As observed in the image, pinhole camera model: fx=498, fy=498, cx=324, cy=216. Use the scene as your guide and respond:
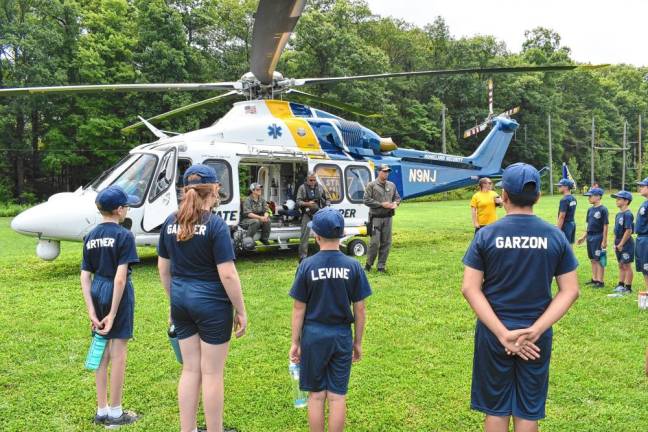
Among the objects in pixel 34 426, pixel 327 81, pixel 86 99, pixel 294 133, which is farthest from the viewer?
pixel 86 99

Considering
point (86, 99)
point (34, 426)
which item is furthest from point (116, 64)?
point (34, 426)

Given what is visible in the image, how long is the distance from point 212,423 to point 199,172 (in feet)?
4.81

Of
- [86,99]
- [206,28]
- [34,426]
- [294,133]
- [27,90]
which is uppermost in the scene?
[206,28]

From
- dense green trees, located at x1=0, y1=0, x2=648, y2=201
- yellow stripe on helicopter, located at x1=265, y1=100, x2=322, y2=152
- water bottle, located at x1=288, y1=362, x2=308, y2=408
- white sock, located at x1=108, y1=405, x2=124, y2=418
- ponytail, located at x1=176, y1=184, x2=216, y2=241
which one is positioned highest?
dense green trees, located at x1=0, y1=0, x2=648, y2=201

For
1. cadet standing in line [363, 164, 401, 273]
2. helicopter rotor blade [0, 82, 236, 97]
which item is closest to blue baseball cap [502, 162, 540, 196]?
cadet standing in line [363, 164, 401, 273]

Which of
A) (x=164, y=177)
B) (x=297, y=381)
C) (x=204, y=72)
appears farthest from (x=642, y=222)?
(x=204, y=72)

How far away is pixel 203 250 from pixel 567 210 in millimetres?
6545

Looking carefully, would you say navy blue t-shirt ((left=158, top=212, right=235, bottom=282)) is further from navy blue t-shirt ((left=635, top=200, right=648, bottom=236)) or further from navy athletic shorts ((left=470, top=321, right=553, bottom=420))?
navy blue t-shirt ((left=635, top=200, right=648, bottom=236))

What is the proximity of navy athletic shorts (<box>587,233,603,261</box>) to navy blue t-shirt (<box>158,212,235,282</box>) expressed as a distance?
6163 millimetres

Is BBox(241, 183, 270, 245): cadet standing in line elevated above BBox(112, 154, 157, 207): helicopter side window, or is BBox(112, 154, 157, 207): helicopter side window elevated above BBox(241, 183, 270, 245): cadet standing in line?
BBox(112, 154, 157, 207): helicopter side window

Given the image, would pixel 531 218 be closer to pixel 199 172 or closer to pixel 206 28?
pixel 199 172

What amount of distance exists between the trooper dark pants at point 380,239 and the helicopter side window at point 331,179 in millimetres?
A: 2199

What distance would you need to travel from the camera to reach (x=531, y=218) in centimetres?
242

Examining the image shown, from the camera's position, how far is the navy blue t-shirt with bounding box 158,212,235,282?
2805 millimetres
